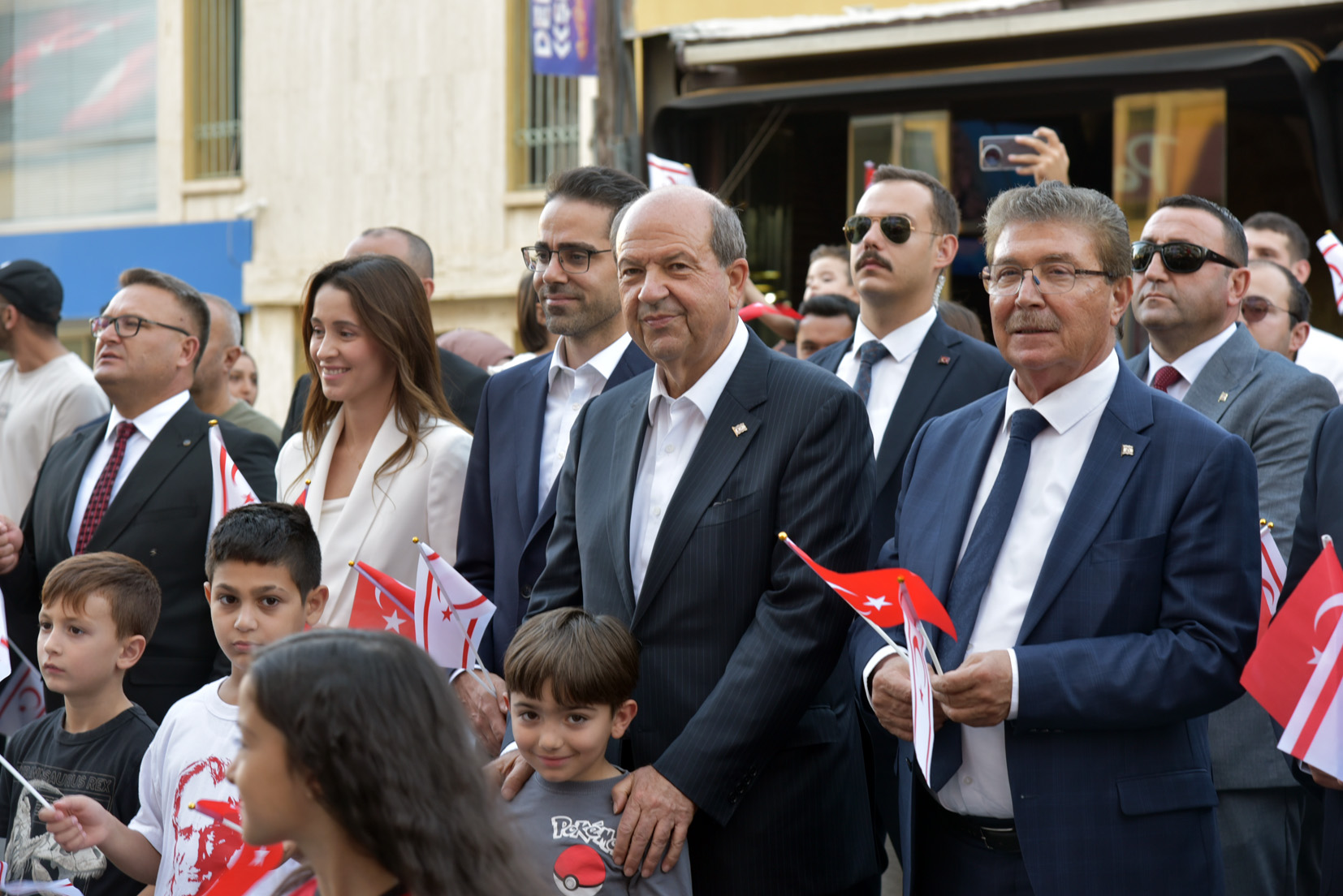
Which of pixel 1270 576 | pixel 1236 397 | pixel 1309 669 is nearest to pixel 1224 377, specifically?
pixel 1236 397

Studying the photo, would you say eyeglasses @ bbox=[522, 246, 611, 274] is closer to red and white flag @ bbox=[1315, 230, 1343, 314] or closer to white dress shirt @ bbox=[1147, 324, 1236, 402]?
white dress shirt @ bbox=[1147, 324, 1236, 402]

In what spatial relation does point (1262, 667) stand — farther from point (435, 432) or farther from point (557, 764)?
point (435, 432)

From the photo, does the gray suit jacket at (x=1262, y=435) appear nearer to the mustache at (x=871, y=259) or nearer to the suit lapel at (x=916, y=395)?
the suit lapel at (x=916, y=395)

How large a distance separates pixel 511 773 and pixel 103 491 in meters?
2.49

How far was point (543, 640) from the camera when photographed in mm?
3318

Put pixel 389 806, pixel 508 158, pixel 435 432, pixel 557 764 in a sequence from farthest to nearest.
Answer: pixel 508 158, pixel 435 432, pixel 557 764, pixel 389 806

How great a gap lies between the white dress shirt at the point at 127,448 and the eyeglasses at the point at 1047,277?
124 inches

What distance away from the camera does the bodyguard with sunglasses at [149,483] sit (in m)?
4.85

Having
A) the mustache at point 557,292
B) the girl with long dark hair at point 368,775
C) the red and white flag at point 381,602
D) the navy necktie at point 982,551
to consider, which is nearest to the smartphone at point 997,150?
the mustache at point 557,292

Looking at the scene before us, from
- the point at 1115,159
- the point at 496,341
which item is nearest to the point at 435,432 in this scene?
the point at 496,341

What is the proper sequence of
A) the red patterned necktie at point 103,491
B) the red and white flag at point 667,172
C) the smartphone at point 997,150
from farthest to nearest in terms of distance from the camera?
the red and white flag at point 667,172 → the smartphone at point 997,150 → the red patterned necktie at point 103,491

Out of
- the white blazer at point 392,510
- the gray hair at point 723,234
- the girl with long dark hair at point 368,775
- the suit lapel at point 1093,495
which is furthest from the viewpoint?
the white blazer at point 392,510

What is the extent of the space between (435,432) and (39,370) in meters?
2.73

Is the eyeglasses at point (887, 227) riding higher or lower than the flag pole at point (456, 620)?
higher
